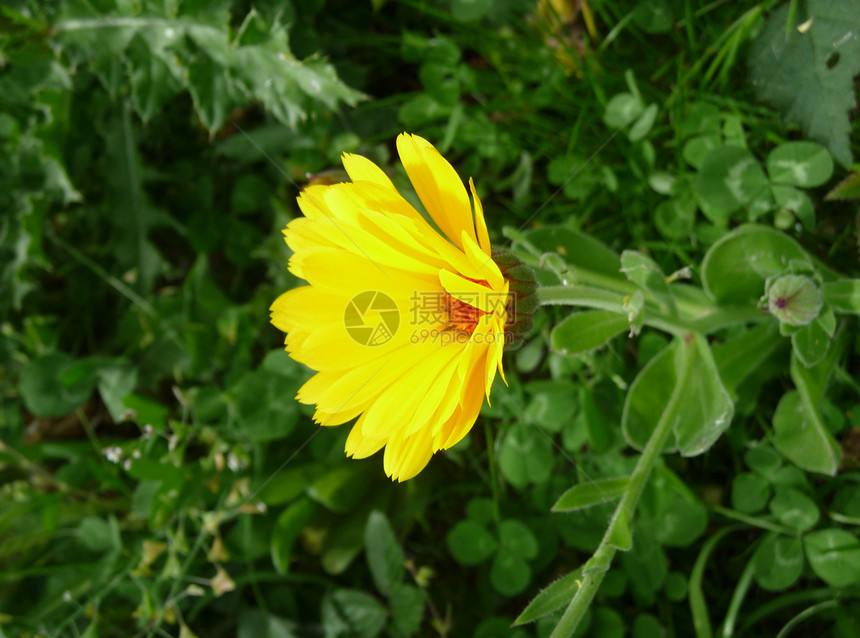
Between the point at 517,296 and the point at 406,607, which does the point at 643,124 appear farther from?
the point at 406,607

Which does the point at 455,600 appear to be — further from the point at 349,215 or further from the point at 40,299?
the point at 40,299

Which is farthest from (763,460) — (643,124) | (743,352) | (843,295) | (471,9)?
(471,9)

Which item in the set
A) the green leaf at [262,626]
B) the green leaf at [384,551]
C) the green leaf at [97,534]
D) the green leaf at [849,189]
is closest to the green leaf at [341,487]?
the green leaf at [384,551]

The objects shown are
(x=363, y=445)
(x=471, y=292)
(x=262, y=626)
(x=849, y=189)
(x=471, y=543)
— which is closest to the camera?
(x=471, y=292)

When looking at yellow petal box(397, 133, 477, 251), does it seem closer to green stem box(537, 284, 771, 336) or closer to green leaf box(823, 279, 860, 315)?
green stem box(537, 284, 771, 336)

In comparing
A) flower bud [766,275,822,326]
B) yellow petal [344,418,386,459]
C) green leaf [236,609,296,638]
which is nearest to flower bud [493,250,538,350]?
yellow petal [344,418,386,459]

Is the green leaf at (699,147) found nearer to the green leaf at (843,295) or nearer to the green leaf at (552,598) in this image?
the green leaf at (843,295)

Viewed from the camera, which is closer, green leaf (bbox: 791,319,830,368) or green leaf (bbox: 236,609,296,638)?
green leaf (bbox: 791,319,830,368)
